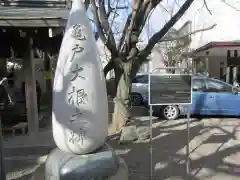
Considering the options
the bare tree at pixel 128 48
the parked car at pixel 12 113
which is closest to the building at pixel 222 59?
the bare tree at pixel 128 48

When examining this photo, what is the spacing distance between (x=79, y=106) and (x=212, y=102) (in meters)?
7.83

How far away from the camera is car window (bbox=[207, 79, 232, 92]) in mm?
10680

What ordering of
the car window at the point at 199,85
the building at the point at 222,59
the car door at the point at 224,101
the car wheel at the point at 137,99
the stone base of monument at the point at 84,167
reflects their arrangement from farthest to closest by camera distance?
the building at the point at 222,59 → the car wheel at the point at 137,99 → the car window at the point at 199,85 → the car door at the point at 224,101 → the stone base of monument at the point at 84,167

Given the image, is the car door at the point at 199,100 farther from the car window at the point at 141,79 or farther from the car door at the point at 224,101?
the car window at the point at 141,79

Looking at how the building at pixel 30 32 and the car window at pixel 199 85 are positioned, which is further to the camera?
the car window at pixel 199 85

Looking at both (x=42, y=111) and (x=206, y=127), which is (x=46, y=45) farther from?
(x=206, y=127)

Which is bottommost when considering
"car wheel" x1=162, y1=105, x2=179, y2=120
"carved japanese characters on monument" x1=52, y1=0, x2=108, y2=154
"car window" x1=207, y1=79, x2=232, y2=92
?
"car wheel" x1=162, y1=105, x2=179, y2=120

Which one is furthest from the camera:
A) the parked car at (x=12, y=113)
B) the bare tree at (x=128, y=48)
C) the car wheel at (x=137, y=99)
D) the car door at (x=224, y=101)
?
the car wheel at (x=137, y=99)

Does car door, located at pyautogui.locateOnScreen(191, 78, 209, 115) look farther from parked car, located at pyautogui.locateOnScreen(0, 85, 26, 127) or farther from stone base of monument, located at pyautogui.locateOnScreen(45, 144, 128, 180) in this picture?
stone base of monument, located at pyautogui.locateOnScreen(45, 144, 128, 180)

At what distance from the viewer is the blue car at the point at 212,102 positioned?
1045 centimetres

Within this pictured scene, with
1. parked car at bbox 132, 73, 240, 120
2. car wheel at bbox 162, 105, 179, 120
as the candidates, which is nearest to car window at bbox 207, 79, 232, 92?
parked car at bbox 132, 73, 240, 120

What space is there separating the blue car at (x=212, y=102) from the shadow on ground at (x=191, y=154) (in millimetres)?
1540

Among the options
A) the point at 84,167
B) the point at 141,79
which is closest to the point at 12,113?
the point at 84,167

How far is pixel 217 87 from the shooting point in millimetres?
10758
